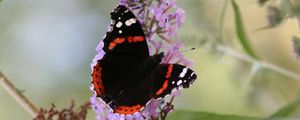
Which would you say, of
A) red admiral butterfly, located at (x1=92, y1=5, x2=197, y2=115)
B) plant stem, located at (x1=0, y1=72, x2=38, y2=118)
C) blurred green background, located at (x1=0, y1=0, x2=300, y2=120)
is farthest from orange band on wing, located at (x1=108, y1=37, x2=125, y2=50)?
blurred green background, located at (x1=0, y1=0, x2=300, y2=120)

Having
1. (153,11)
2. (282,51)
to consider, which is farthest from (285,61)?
(153,11)

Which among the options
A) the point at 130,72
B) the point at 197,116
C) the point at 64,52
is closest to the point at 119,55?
the point at 130,72

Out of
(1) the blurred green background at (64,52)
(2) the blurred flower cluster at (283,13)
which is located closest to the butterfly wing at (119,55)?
(2) the blurred flower cluster at (283,13)

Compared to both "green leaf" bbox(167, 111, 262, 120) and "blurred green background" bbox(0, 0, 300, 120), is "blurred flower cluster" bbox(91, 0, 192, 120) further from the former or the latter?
"blurred green background" bbox(0, 0, 300, 120)

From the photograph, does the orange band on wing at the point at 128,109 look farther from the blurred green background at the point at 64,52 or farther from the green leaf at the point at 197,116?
the blurred green background at the point at 64,52

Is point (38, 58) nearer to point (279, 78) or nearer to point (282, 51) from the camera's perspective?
point (282, 51)

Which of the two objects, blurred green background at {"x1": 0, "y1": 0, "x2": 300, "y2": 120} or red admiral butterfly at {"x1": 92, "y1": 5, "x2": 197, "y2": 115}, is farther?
blurred green background at {"x1": 0, "y1": 0, "x2": 300, "y2": 120}

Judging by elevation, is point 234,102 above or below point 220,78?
below

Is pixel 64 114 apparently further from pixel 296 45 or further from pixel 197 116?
pixel 296 45
